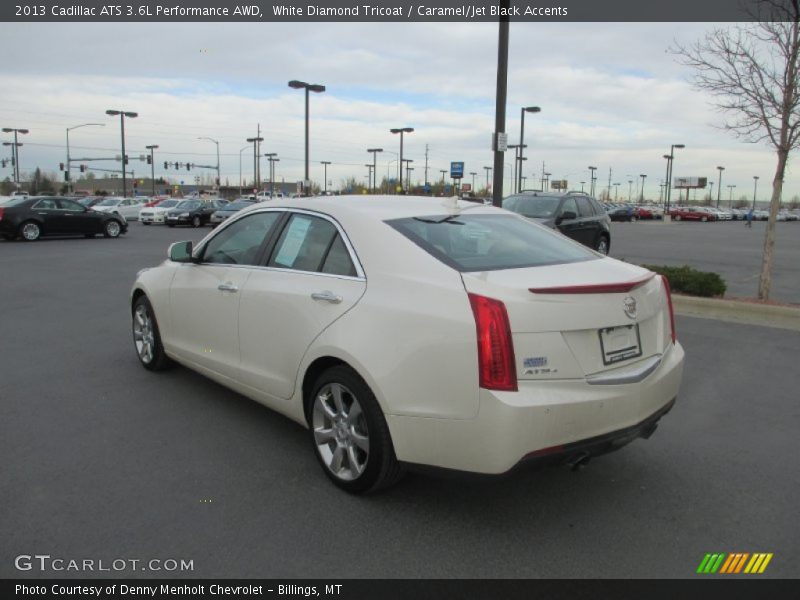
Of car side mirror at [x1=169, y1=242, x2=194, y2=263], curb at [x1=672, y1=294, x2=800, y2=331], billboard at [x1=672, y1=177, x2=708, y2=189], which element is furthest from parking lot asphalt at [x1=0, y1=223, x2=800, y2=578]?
billboard at [x1=672, y1=177, x2=708, y2=189]

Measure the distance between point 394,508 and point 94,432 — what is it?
7.60ft

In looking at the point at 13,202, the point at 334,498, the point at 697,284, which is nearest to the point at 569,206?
the point at 697,284

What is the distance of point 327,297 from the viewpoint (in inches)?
146

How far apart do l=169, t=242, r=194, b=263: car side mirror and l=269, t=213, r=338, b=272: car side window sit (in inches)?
45.0

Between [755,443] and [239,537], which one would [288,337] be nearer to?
[239,537]

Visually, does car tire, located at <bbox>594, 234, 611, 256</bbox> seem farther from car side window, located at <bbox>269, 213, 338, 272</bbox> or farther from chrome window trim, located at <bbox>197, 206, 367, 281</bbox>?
car side window, located at <bbox>269, 213, 338, 272</bbox>

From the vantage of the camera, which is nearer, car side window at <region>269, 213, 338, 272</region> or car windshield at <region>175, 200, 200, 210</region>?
car side window at <region>269, 213, 338, 272</region>

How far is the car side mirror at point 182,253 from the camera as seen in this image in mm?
5172

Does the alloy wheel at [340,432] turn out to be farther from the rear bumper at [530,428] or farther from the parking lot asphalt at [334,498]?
the rear bumper at [530,428]

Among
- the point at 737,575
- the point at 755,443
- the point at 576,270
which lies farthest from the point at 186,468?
the point at 755,443

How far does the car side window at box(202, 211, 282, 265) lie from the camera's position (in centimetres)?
461

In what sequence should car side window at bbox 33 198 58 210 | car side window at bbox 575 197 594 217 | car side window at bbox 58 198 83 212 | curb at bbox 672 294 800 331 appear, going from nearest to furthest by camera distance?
curb at bbox 672 294 800 331, car side window at bbox 575 197 594 217, car side window at bbox 33 198 58 210, car side window at bbox 58 198 83 212

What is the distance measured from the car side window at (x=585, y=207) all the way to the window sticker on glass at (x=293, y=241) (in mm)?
11646

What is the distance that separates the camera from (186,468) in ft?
12.9
